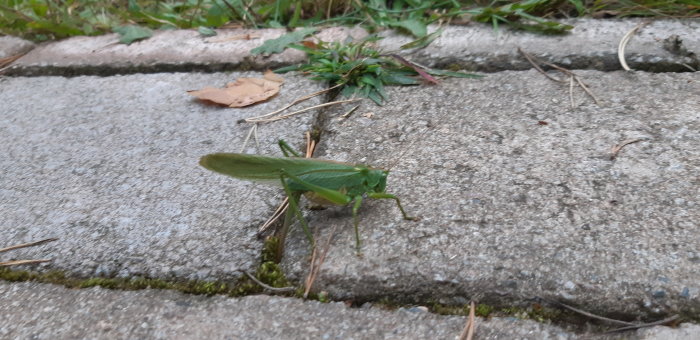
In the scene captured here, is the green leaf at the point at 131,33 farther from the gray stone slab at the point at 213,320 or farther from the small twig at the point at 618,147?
the small twig at the point at 618,147

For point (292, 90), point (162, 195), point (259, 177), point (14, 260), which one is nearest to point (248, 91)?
point (292, 90)

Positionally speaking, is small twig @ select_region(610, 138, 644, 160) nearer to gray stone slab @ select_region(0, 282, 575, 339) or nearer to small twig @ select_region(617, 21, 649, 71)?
small twig @ select_region(617, 21, 649, 71)

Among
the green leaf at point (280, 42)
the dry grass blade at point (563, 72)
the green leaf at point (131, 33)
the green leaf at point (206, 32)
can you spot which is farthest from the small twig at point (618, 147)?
the green leaf at point (131, 33)

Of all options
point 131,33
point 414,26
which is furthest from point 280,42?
point 131,33

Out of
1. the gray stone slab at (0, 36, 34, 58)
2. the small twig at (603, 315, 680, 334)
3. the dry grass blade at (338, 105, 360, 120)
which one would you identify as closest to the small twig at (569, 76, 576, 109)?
the dry grass blade at (338, 105, 360, 120)

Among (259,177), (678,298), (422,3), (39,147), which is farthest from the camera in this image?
(422,3)

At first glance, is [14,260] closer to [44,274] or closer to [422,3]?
[44,274]
